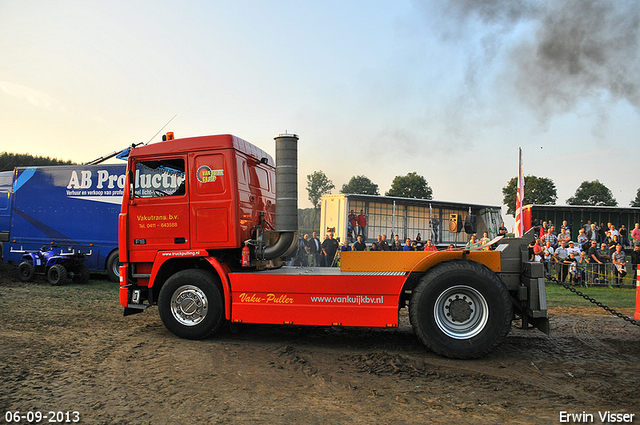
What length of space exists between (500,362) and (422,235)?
17711mm

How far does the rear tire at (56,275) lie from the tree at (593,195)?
257 feet

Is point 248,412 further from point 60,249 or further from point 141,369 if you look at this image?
point 60,249

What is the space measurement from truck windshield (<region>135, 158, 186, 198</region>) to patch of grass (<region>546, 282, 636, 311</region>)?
875 cm

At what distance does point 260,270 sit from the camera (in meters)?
7.23

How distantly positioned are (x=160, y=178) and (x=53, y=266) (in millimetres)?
8357

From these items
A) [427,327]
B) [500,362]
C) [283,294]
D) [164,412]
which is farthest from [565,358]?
[164,412]

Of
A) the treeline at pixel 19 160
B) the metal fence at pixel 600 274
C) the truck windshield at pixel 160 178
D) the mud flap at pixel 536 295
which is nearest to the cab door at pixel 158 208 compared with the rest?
the truck windshield at pixel 160 178

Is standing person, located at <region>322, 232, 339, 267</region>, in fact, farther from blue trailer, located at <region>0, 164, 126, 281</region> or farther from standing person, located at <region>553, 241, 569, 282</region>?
standing person, located at <region>553, 241, 569, 282</region>

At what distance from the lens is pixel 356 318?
6.07 metres

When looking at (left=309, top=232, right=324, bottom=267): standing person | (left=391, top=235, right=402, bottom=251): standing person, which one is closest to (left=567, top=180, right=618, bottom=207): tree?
(left=391, top=235, right=402, bottom=251): standing person

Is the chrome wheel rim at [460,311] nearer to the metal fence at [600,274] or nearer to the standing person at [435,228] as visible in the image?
the metal fence at [600,274]

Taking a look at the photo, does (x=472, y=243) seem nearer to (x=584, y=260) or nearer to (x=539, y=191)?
(x=584, y=260)

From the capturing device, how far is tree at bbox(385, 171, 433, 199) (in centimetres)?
6912

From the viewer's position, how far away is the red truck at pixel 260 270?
578 cm
